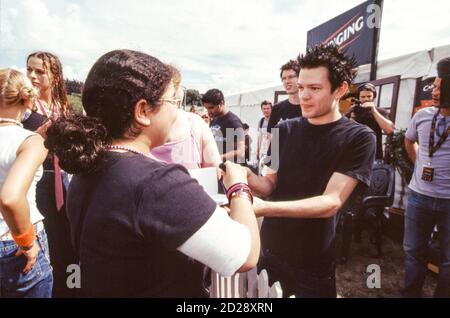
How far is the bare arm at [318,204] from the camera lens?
1.46 metres

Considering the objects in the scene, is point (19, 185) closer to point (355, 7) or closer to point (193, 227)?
point (193, 227)

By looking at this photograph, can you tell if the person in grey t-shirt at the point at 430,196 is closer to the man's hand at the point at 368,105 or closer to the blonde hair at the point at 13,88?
the man's hand at the point at 368,105

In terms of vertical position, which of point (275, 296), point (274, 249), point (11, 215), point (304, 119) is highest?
point (304, 119)

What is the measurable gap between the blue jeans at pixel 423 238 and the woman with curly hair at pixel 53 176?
3097 mm

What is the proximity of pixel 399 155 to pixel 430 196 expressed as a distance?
4.96 ft

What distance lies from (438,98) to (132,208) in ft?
10.2

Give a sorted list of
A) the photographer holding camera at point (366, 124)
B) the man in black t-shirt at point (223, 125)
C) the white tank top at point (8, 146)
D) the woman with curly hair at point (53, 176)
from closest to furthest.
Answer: the white tank top at point (8, 146) < the woman with curly hair at point (53, 176) < the photographer holding camera at point (366, 124) < the man in black t-shirt at point (223, 125)

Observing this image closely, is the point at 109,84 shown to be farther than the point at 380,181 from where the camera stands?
No

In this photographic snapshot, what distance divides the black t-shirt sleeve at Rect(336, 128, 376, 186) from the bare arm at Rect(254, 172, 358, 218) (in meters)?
0.04

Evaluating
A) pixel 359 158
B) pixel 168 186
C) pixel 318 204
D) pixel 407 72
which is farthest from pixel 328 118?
pixel 407 72

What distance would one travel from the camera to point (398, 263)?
13.4 feet

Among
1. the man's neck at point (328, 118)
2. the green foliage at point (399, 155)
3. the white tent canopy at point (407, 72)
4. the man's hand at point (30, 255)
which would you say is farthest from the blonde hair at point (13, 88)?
the white tent canopy at point (407, 72)

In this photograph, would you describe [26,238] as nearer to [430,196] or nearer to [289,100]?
[289,100]

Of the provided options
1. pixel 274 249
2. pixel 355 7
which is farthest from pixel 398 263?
pixel 355 7
